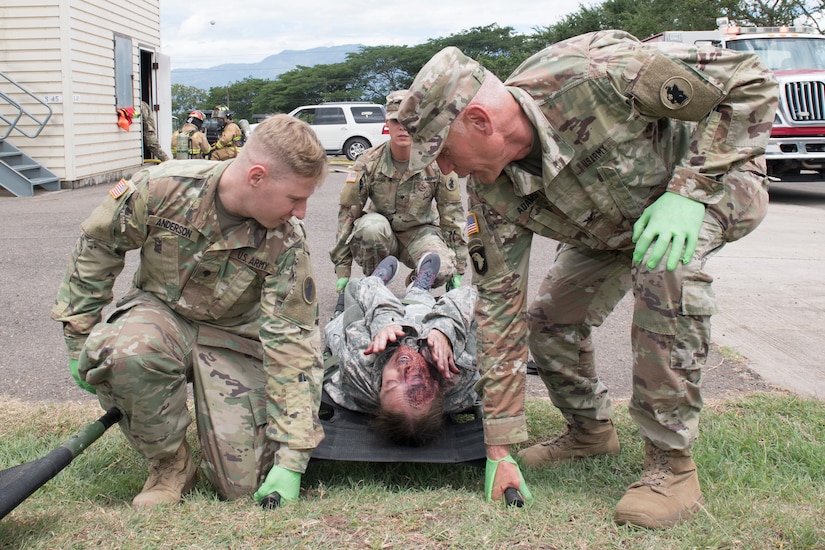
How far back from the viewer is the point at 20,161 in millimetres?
12211

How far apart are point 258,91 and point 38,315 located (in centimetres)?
4192

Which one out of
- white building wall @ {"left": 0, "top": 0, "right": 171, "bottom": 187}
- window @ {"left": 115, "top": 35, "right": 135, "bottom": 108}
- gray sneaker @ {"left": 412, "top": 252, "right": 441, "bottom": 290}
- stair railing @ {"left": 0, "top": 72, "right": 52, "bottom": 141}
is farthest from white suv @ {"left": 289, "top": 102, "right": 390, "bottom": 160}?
gray sneaker @ {"left": 412, "top": 252, "right": 441, "bottom": 290}

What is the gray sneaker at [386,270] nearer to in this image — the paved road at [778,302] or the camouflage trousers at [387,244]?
the camouflage trousers at [387,244]

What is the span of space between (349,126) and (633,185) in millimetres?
20288

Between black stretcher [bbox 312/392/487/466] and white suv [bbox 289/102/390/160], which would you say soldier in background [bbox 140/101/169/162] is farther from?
black stretcher [bbox 312/392/487/466]

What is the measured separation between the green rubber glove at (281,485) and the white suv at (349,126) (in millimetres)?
19666

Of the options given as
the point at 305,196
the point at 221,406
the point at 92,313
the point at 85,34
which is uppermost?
the point at 85,34

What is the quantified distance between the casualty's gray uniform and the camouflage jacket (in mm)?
704

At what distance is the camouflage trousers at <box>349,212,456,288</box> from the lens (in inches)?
218

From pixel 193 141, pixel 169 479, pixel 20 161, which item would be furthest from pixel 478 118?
pixel 193 141

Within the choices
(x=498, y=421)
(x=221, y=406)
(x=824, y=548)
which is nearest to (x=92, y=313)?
(x=221, y=406)

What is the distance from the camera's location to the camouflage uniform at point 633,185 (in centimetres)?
253

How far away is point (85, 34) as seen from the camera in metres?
13.2

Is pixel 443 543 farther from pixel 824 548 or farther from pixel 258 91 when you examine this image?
pixel 258 91
